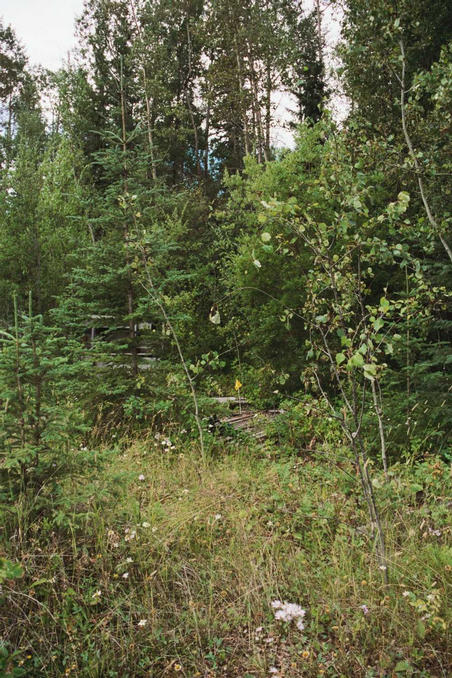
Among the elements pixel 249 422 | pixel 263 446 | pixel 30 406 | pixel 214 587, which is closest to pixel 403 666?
pixel 214 587

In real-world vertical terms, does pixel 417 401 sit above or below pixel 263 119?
below

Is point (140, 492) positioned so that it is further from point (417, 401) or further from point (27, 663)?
point (417, 401)

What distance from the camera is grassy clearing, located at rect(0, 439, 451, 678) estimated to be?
2.09 m

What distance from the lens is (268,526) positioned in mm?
3023

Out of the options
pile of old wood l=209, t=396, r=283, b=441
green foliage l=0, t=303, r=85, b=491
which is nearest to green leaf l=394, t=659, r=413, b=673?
green foliage l=0, t=303, r=85, b=491

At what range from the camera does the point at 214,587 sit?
8.28ft

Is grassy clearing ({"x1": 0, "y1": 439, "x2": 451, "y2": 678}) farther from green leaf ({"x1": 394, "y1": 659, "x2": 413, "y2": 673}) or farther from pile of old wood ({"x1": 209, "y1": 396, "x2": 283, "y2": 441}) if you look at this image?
pile of old wood ({"x1": 209, "y1": 396, "x2": 283, "y2": 441})

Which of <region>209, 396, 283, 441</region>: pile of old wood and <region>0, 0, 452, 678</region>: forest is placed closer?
<region>0, 0, 452, 678</region>: forest

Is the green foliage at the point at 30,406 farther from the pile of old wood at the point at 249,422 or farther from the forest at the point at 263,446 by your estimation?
the pile of old wood at the point at 249,422

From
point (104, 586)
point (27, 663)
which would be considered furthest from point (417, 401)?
point (27, 663)

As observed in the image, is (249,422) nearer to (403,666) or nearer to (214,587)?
(214,587)

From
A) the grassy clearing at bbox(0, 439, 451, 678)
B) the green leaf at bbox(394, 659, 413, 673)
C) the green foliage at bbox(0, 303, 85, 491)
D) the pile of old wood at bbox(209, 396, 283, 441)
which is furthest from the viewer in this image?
the pile of old wood at bbox(209, 396, 283, 441)

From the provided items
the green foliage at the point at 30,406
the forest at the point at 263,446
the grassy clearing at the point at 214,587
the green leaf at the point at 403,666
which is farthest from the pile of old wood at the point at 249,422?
the green leaf at the point at 403,666

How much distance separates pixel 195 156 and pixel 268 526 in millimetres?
20008
